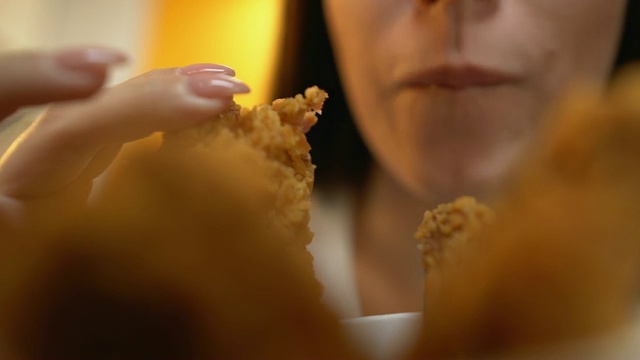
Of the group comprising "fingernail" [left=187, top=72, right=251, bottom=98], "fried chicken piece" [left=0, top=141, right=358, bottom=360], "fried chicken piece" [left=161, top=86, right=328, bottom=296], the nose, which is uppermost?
the nose

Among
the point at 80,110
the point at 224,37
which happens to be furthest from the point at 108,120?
the point at 224,37

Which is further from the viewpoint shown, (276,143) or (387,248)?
(387,248)

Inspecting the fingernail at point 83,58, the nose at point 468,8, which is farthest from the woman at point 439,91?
the fingernail at point 83,58

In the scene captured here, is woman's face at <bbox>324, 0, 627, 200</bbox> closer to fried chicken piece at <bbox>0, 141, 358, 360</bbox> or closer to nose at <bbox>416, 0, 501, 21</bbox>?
nose at <bbox>416, 0, 501, 21</bbox>

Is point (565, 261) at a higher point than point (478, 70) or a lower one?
lower

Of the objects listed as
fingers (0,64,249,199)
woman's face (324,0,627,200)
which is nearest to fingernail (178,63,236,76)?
fingers (0,64,249,199)

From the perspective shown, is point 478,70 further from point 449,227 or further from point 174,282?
point 174,282

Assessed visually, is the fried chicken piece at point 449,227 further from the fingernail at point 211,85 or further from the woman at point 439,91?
the fingernail at point 211,85

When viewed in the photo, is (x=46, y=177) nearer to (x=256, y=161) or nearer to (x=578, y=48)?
(x=256, y=161)
